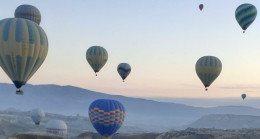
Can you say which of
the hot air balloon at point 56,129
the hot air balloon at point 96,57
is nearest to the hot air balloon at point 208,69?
the hot air balloon at point 96,57

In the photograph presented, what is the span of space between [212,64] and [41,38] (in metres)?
29.9

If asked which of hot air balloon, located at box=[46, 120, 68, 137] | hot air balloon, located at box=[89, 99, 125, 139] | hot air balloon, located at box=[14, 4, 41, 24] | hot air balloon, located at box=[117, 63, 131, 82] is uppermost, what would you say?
hot air balloon, located at box=[14, 4, 41, 24]

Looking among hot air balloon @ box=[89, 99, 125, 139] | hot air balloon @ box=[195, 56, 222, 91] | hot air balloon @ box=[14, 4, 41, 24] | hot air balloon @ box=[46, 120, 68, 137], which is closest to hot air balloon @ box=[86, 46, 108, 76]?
hot air balloon @ box=[14, 4, 41, 24]

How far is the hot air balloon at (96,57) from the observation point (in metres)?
68.3

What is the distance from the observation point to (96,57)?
68.3m

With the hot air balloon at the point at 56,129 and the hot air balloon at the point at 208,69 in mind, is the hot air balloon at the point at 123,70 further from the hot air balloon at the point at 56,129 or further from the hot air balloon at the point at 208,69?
the hot air balloon at the point at 208,69

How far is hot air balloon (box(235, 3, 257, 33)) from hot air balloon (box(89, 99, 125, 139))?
2825 centimetres

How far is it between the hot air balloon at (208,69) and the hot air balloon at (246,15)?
284 inches

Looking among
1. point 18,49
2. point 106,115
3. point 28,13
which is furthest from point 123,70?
point 18,49

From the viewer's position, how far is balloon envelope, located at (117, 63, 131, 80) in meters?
79.8

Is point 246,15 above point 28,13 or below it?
above

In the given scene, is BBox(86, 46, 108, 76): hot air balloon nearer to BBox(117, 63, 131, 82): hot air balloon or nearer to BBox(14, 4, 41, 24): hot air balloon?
BBox(117, 63, 131, 82): hot air balloon

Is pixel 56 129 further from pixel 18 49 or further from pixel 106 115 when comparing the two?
pixel 18 49

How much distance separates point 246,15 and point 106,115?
31.4m
